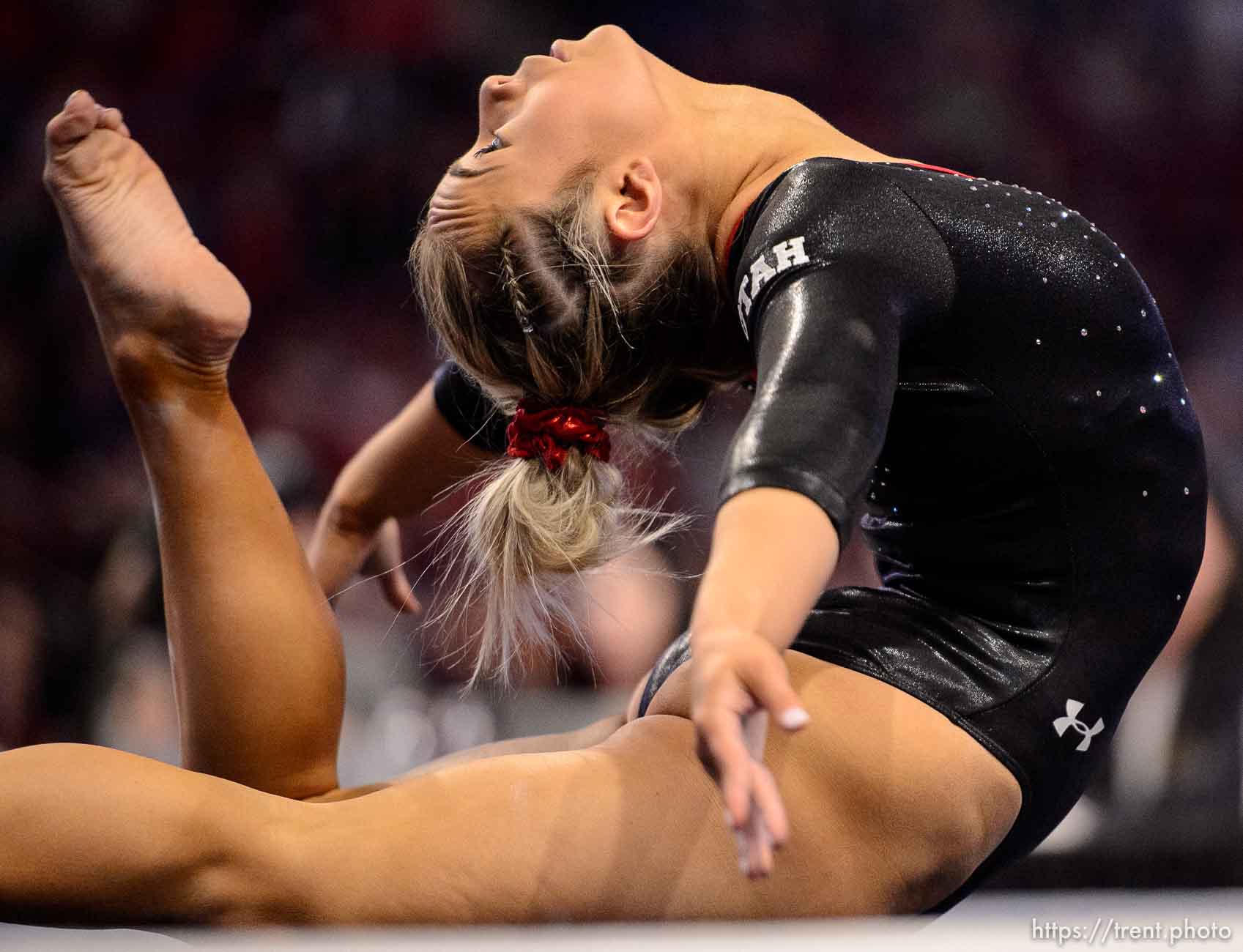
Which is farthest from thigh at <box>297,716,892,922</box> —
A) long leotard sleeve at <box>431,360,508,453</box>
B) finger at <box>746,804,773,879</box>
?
long leotard sleeve at <box>431,360,508,453</box>

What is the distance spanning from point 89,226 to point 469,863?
2.07ft

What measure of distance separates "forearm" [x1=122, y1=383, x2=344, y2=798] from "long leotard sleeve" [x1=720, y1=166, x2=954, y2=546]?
0.44m

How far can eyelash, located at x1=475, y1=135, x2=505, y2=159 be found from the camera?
3.57 ft

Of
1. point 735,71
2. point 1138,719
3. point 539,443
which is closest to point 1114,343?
point 539,443

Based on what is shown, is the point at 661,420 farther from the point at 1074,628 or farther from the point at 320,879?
Result: the point at 320,879

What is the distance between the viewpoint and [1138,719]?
2186mm

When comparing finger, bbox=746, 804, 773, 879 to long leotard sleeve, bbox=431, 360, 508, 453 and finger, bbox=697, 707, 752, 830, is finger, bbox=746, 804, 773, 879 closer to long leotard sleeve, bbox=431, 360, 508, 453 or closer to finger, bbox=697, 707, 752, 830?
finger, bbox=697, 707, 752, 830

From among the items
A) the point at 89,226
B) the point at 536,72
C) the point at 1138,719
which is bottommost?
the point at 1138,719

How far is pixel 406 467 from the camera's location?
4.69ft

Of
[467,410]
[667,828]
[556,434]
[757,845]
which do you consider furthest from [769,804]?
[467,410]

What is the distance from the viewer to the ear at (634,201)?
105cm

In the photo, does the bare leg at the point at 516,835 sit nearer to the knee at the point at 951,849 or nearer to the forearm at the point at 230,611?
the knee at the point at 951,849

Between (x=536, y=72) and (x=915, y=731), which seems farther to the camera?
(x=536, y=72)

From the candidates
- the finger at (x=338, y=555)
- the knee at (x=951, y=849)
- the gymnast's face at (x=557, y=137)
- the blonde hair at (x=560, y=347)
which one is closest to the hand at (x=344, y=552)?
the finger at (x=338, y=555)
